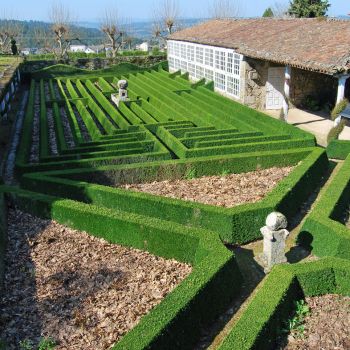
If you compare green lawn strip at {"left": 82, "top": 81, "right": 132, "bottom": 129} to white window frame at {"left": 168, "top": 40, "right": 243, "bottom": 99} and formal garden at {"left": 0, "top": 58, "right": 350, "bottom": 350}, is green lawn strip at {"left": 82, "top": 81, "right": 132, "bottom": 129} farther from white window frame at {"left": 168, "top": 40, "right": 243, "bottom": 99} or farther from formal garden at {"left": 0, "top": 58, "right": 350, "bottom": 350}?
white window frame at {"left": 168, "top": 40, "right": 243, "bottom": 99}

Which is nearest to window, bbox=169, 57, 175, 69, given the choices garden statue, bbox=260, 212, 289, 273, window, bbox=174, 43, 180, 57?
window, bbox=174, 43, 180, 57

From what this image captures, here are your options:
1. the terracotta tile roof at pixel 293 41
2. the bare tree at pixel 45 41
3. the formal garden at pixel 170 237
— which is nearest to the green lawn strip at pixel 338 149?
the formal garden at pixel 170 237

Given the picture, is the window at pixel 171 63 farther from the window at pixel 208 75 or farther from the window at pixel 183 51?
the window at pixel 208 75

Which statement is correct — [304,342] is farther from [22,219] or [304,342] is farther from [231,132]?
[231,132]

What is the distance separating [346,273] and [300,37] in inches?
592

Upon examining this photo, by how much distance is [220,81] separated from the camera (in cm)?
2570

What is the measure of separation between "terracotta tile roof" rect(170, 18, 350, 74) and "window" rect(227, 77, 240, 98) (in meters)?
1.83

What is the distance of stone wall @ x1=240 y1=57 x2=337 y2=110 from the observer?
73.0 ft

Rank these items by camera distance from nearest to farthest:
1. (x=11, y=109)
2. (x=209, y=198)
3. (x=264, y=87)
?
(x=209, y=198)
(x=264, y=87)
(x=11, y=109)

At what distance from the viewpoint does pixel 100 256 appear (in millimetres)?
9617

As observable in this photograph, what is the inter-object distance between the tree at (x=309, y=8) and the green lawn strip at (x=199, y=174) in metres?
23.1

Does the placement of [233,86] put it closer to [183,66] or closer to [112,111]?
[112,111]

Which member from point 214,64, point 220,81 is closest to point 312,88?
point 220,81

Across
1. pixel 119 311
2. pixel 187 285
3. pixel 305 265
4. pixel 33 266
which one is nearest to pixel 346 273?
pixel 305 265
